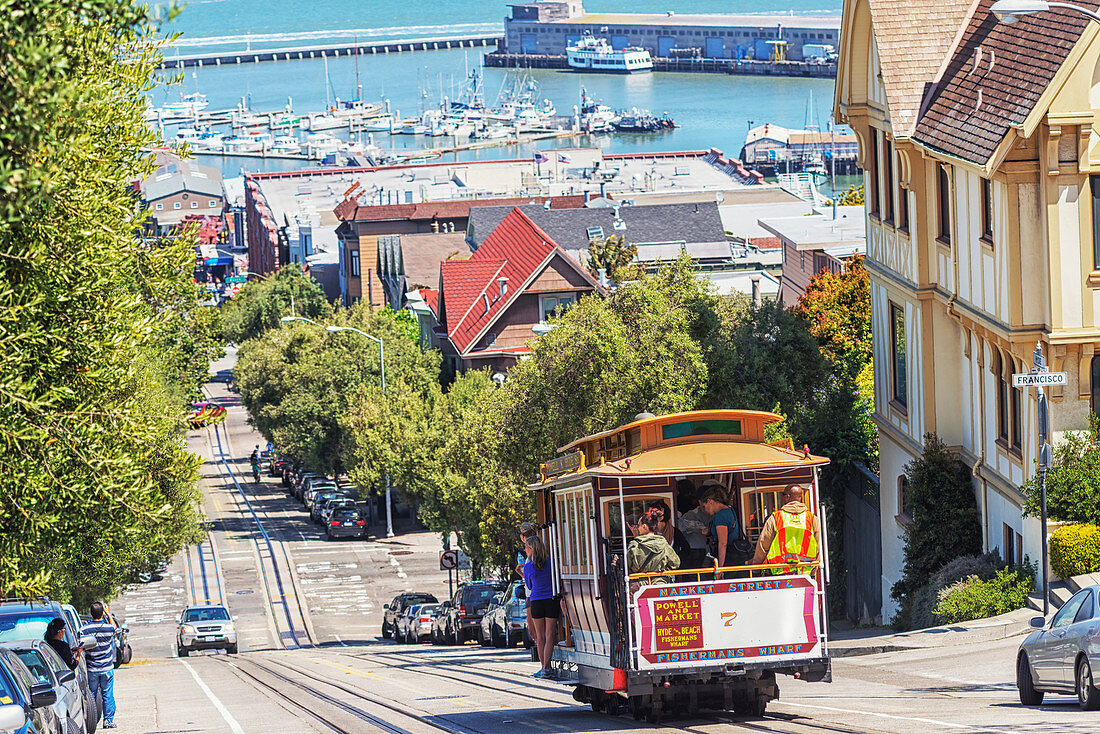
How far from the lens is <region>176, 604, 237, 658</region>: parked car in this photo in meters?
A: 44.9

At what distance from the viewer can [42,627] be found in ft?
74.1

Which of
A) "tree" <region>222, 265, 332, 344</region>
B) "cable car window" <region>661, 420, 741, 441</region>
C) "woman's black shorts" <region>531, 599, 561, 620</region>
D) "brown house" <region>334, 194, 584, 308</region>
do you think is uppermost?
"brown house" <region>334, 194, 584, 308</region>

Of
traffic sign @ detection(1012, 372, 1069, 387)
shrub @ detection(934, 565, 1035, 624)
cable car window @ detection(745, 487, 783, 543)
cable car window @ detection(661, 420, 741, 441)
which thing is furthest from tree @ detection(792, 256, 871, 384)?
cable car window @ detection(661, 420, 741, 441)

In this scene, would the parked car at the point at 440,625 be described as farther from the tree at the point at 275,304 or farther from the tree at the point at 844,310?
the tree at the point at 275,304

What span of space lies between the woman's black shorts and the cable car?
2.90 feet

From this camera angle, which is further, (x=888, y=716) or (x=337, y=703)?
(x=337, y=703)

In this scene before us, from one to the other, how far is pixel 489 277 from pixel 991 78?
50019 millimetres

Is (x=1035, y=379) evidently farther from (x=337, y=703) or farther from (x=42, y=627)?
(x=42, y=627)

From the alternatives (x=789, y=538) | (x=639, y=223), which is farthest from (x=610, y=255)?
(x=789, y=538)

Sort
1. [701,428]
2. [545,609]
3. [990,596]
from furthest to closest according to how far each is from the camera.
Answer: [990,596]
[545,609]
[701,428]

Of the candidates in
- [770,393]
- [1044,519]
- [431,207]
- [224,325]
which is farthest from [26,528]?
[224,325]

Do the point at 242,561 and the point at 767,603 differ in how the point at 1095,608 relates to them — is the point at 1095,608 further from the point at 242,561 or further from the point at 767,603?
the point at 242,561

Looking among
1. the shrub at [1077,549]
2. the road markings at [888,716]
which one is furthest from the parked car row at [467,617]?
the road markings at [888,716]

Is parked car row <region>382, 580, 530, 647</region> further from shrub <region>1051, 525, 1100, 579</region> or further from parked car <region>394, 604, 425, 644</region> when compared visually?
shrub <region>1051, 525, 1100, 579</region>
